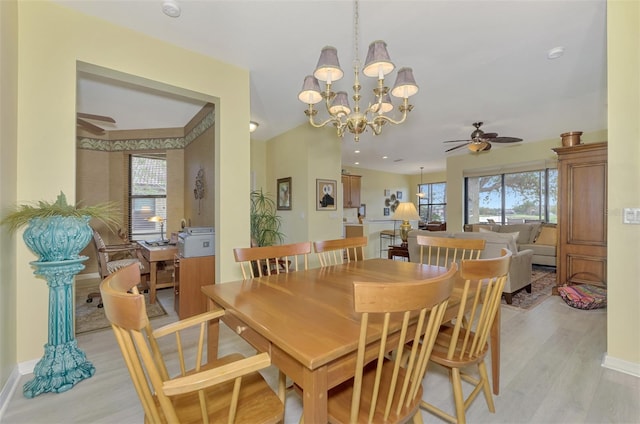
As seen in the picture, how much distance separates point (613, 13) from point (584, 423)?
8.61ft

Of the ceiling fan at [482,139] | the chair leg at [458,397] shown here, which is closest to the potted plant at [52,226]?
the chair leg at [458,397]

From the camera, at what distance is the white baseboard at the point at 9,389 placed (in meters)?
1.61

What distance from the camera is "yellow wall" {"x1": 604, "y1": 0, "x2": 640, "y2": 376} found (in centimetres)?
189

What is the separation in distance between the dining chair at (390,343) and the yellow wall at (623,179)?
6.11 ft

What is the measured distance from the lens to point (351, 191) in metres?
8.17

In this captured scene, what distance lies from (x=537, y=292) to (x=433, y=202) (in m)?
7.13

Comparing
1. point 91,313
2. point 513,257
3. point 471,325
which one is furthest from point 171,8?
point 513,257

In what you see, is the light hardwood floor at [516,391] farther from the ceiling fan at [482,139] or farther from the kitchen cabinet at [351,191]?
the kitchen cabinet at [351,191]

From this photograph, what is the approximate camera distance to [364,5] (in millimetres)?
1977

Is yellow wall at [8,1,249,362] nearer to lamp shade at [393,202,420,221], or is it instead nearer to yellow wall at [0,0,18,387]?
yellow wall at [0,0,18,387]

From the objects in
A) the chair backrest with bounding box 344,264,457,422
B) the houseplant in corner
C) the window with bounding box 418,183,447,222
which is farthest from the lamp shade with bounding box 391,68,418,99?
the window with bounding box 418,183,447,222

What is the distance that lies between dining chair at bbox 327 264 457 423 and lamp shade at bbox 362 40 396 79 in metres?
1.27

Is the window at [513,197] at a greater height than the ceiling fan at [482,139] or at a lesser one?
lesser

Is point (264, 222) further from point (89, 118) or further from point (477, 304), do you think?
point (477, 304)
